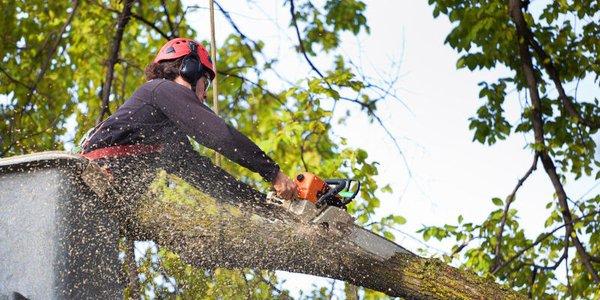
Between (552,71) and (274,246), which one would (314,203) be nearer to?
(274,246)

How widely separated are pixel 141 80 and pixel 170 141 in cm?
848

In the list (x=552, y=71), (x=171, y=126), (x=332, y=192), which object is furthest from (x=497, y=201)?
(x=171, y=126)

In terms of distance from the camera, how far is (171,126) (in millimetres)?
5305

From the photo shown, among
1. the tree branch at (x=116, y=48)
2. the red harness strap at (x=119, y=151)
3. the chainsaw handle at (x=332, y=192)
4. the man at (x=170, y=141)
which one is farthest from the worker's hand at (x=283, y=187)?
the tree branch at (x=116, y=48)

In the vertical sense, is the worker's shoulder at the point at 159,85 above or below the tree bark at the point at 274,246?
above

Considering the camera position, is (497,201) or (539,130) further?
(497,201)

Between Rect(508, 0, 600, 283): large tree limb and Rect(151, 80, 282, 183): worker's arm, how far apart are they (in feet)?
14.7

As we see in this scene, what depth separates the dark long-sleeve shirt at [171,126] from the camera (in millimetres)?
5160

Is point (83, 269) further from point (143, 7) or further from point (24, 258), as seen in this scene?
point (143, 7)

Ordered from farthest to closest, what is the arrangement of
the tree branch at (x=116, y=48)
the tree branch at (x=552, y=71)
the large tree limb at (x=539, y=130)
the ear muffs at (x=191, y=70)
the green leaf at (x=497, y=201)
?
the green leaf at (x=497, y=201) → the tree branch at (x=552, y=71) → the large tree limb at (x=539, y=130) → the tree branch at (x=116, y=48) → the ear muffs at (x=191, y=70)

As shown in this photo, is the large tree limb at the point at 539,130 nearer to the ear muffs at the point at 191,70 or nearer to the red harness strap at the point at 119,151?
the ear muffs at the point at 191,70

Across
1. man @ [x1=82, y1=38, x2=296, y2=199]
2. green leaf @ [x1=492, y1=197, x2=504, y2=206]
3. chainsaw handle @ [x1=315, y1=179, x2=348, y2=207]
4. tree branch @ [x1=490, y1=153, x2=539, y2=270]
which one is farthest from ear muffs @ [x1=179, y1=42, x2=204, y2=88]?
green leaf @ [x1=492, y1=197, x2=504, y2=206]

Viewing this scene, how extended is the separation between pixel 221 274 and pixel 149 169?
1.40 m

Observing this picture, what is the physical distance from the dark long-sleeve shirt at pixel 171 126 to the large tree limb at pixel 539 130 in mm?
4545
